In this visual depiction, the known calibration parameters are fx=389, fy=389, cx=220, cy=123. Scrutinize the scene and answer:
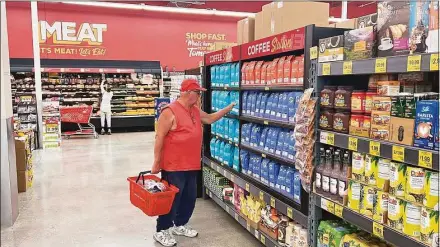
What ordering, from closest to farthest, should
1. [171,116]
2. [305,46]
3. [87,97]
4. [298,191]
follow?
[305,46] < [298,191] < [171,116] < [87,97]

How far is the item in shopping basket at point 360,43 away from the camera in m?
2.21

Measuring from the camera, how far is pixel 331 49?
251 cm

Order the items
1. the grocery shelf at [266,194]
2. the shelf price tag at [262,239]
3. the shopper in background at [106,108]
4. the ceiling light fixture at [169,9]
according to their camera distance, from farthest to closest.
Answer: the ceiling light fixture at [169,9] < the shopper in background at [106,108] < the shelf price tag at [262,239] < the grocery shelf at [266,194]

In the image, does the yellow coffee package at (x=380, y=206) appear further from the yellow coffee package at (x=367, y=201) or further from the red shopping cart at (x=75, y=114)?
the red shopping cart at (x=75, y=114)

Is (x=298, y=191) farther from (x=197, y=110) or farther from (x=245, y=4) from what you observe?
(x=245, y=4)

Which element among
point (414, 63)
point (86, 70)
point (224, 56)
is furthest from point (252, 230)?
point (86, 70)

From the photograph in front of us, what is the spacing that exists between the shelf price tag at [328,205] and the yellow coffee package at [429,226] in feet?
2.22

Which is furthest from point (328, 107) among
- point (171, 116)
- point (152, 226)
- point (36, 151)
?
point (36, 151)

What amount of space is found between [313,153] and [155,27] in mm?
13340

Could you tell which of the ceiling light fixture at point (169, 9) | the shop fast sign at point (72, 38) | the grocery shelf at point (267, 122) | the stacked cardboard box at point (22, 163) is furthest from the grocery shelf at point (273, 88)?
the shop fast sign at point (72, 38)

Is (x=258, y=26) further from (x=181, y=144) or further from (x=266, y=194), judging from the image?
(x=266, y=194)

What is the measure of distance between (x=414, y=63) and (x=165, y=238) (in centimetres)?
279

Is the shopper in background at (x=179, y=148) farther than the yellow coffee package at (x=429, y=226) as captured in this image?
Yes

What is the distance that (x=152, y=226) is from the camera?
172 inches
